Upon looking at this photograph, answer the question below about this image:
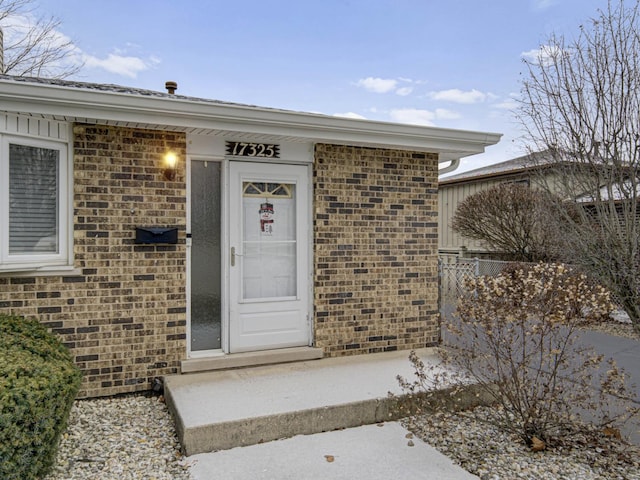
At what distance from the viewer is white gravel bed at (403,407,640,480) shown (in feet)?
10.2

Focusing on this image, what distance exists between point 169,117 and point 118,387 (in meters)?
2.59

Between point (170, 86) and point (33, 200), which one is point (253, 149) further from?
point (170, 86)

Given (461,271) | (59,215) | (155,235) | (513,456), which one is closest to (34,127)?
(59,215)

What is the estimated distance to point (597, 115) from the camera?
6.27 meters

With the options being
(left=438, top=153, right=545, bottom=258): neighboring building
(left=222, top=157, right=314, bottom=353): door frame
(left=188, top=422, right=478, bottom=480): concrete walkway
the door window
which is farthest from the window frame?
(left=438, top=153, right=545, bottom=258): neighboring building

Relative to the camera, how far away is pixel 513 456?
3.35 meters

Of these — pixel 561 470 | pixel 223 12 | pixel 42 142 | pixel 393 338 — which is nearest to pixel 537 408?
pixel 561 470

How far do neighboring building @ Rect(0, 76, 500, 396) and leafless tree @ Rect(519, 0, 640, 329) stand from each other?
6.46ft

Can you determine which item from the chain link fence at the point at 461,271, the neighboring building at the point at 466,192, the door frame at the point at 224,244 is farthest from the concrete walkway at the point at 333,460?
the neighboring building at the point at 466,192

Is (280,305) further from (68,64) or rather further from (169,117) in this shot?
(68,64)

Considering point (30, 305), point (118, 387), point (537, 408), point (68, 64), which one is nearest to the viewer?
point (537, 408)

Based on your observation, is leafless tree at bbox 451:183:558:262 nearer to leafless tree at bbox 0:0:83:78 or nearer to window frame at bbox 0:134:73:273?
window frame at bbox 0:134:73:273

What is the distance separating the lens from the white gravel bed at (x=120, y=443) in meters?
3.04

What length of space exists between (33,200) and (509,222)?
34.5ft
